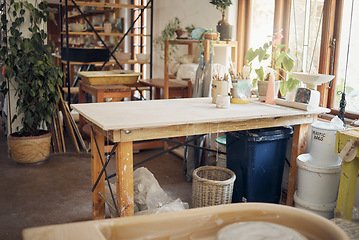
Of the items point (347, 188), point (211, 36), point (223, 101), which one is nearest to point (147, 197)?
point (223, 101)

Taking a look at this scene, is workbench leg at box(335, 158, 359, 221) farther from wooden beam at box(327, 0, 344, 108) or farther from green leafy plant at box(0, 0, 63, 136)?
green leafy plant at box(0, 0, 63, 136)

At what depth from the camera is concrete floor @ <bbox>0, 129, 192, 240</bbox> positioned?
3.01 metres

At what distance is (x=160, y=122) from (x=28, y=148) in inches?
92.5

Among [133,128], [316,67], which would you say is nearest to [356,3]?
[316,67]

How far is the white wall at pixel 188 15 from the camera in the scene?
436cm

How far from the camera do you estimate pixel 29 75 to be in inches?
167

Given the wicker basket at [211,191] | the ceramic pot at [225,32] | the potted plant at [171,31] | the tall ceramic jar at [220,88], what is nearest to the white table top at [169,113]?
the tall ceramic jar at [220,88]

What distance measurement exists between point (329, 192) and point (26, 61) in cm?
323

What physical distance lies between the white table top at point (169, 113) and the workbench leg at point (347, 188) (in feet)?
2.04

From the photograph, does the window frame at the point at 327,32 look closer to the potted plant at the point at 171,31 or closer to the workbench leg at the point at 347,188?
the workbench leg at the point at 347,188

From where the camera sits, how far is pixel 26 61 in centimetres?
421

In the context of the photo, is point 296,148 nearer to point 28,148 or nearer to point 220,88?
point 220,88

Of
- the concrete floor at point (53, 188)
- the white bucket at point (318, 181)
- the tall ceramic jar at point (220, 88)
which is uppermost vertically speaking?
the tall ceramic jar at point (220, 88)

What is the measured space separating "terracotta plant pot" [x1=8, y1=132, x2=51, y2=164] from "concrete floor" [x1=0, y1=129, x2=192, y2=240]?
79 millimetres
